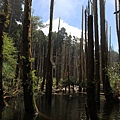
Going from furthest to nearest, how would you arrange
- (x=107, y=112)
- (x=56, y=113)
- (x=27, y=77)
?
(x=107, y=112), (x=56, y=113), (x=27, y=77)

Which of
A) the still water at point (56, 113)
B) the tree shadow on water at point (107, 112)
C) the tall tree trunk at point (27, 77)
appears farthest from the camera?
the tree shadow on water at point (107, 112)

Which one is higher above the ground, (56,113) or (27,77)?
(27,77)

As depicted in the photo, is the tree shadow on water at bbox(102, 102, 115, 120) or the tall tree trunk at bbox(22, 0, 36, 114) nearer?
the tall tree trunk at bbox(22, 0, 36, 114)

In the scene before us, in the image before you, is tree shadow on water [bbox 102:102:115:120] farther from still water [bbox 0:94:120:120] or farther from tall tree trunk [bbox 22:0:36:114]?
tall tree trunk [bbox 22:0:36:114]

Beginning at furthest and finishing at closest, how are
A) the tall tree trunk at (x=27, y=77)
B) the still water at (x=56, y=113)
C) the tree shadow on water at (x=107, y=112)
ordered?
the tree shadow on water at (x=107, y=112), the still water at (x=56, y=113), the tall tree trunk at (x=27, y=77)

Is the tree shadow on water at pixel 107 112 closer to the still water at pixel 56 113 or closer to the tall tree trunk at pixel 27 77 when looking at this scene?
the still water at pixel 56 113

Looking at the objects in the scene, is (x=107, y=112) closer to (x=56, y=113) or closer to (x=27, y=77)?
(x=56, y=113)

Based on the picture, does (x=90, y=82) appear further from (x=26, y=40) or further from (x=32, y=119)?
(x=26, y=40)

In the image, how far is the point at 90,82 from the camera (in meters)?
7.62

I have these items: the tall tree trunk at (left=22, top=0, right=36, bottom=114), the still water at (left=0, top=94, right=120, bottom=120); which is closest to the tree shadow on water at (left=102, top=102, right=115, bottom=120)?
the still water at (left=0, top=94, right=120, bottom=120)

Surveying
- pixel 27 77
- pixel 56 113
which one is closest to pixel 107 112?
pixel 56 113

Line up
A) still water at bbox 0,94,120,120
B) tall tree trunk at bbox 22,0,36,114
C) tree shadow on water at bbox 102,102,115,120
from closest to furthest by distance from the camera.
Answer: tall tree trunk at bbox 22,0,36,114
still water at bbox 0,94,120,120
tree shadow on water at bbox 102,102,115,120

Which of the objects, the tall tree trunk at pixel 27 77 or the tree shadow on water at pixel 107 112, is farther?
the tree shadow on water at pixel 107 112

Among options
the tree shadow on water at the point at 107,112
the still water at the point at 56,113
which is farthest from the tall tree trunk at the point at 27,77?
the tree shadow on water at the point at 107,112
